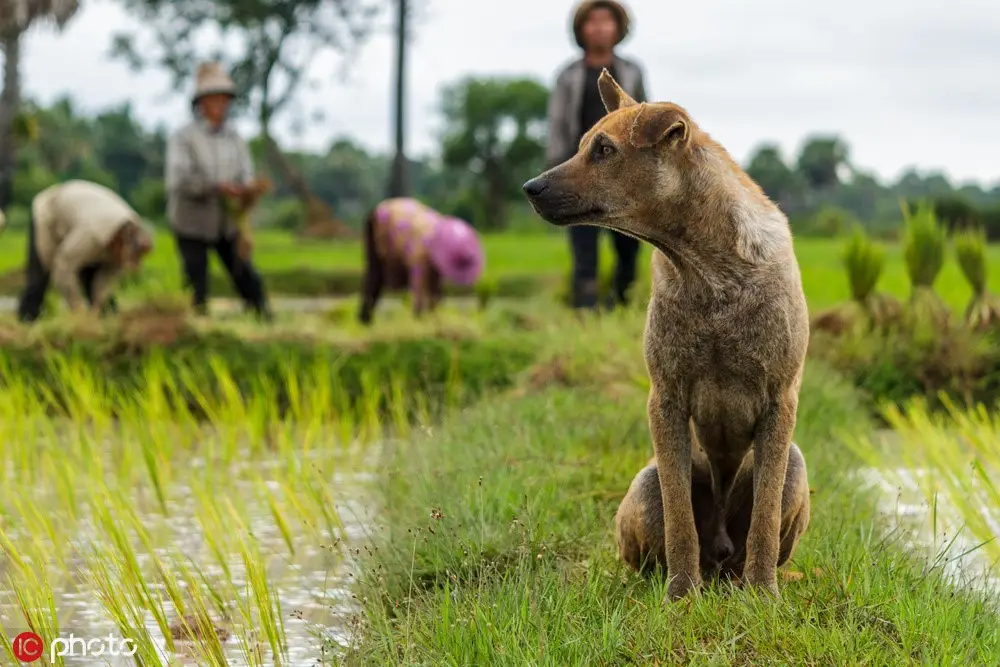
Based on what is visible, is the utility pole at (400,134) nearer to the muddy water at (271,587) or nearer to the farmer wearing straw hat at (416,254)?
the farmer wearing straw hat at (416,254)

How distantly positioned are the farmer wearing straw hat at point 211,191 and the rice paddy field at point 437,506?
45 cm

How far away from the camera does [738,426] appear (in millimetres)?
3801

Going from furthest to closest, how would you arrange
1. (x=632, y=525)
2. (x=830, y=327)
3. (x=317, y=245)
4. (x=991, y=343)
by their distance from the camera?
(x=317, y=245)
(x=830, y=327)
(x=991, y=343)
(x=632, y=525)

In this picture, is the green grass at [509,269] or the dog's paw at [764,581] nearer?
the dog's paw at [764,581]

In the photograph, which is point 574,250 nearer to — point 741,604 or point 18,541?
point 18,541

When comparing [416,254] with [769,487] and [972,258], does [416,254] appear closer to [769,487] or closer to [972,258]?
[972,258]

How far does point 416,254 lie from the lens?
1067 cm

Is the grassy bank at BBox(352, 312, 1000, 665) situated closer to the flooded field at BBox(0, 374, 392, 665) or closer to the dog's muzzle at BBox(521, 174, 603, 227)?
the flooded field at BBox(0, 374, 392, 665)

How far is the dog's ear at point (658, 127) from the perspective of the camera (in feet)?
11.5

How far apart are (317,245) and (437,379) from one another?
22627 mm

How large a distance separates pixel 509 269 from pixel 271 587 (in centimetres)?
1665

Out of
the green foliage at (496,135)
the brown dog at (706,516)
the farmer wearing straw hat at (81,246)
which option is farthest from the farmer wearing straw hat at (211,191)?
the green foliage at (496,135)

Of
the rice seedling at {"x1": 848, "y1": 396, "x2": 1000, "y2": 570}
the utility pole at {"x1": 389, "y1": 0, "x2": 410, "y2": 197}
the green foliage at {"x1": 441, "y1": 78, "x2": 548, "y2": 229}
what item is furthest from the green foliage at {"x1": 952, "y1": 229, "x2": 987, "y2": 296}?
the green foliage at {"x1": 441, "y1": 78, "x2": 548, "y2": 229}

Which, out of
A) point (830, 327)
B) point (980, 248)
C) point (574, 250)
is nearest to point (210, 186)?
point (574, 250)
